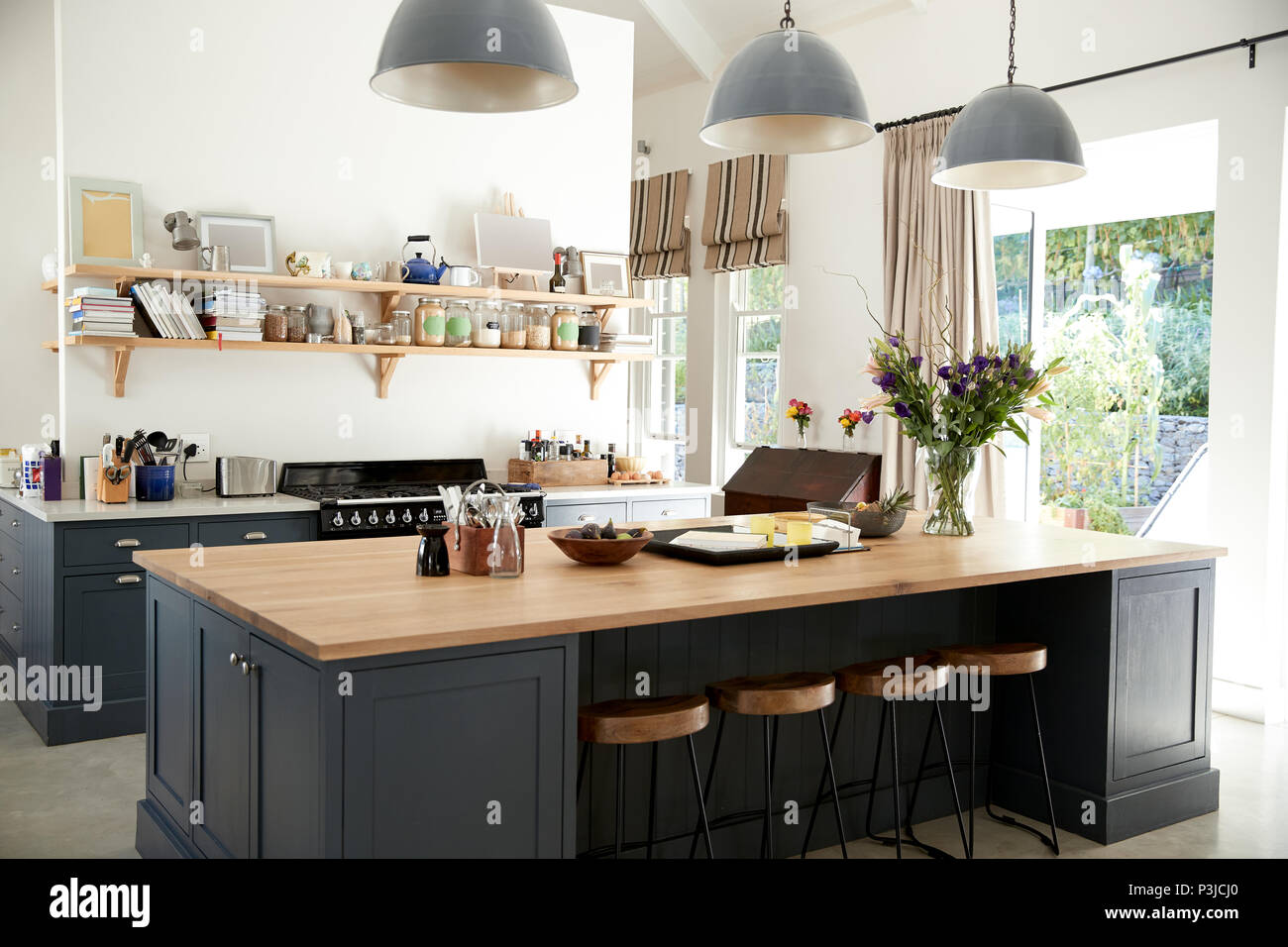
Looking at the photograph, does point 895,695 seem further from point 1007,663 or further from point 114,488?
point 114,488

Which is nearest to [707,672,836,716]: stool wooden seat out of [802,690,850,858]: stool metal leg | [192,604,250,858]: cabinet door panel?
[802,690,850,858]: stool metal leg

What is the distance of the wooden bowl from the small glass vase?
4.64ft

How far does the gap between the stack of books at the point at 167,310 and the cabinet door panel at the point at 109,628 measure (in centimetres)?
108

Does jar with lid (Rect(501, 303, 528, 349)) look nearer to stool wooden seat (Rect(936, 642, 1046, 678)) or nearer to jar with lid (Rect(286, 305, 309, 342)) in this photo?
jar with lid (Rect(286, 305, 309, 342))

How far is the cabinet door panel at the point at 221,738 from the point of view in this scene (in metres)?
2.51

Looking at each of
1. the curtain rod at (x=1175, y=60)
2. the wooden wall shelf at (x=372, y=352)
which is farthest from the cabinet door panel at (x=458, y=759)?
the curtain rod at (x=1175, y=60)

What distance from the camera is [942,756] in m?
3.70

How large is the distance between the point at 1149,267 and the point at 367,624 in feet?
24.0

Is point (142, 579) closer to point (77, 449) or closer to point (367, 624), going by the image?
point (77, 449)

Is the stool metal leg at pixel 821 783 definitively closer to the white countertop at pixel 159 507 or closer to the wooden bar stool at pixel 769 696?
the wooden bar stool at pixel 769 696

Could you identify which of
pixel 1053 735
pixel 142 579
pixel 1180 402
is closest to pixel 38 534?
pixel 142 579

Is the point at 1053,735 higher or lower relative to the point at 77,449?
lower

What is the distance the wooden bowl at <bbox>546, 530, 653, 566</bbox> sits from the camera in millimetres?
2928
